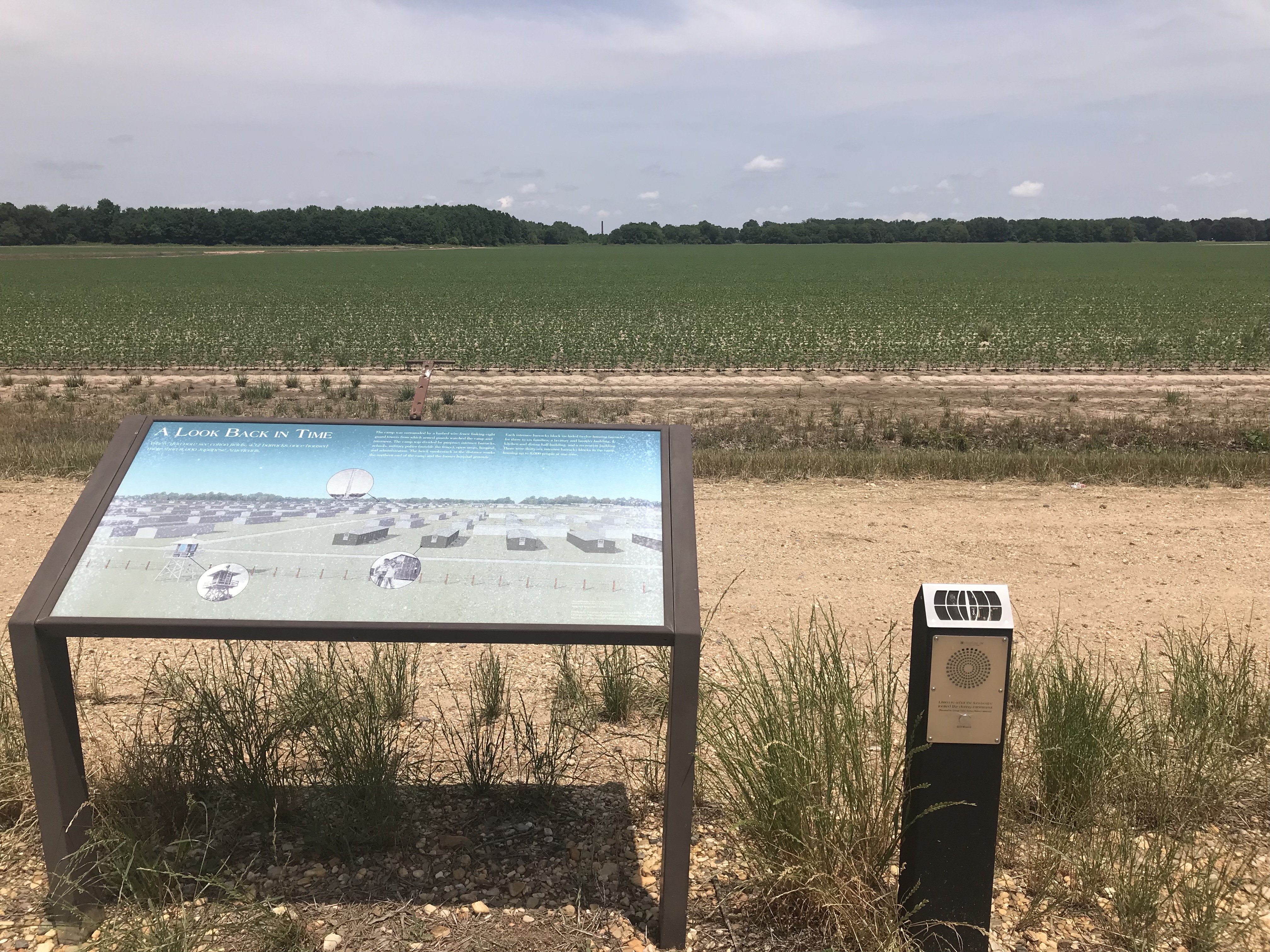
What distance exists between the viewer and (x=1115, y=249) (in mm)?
125188

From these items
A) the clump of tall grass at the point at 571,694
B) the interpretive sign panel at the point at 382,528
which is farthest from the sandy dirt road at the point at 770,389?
the interpretive sign panel at the point at 382,528

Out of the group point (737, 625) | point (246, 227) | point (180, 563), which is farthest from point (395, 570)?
point (246, 227)

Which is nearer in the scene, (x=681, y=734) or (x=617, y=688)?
(x=681, y=734)

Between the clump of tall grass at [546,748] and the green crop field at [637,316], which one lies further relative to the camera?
the green crop field at [637,316]

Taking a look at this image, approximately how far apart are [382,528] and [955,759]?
1.99m

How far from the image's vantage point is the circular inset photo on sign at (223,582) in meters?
3.01

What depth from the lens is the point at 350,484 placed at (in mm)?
3396

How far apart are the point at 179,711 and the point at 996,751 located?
3057 millimetres

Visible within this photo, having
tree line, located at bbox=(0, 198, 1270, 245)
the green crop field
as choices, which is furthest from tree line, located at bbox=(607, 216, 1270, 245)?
the green crop field

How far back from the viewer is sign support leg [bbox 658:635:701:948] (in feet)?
9.38

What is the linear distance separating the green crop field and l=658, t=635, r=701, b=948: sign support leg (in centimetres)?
1926

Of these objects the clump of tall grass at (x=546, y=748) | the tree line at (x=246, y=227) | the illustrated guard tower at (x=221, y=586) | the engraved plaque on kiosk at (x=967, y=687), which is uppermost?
the tree line at (x=246, y=227)

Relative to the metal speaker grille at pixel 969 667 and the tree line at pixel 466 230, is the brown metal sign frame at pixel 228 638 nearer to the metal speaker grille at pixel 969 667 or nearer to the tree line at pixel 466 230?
the metal speaker grille at pixel 969 667

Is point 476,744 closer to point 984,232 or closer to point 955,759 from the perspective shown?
point 955,759
